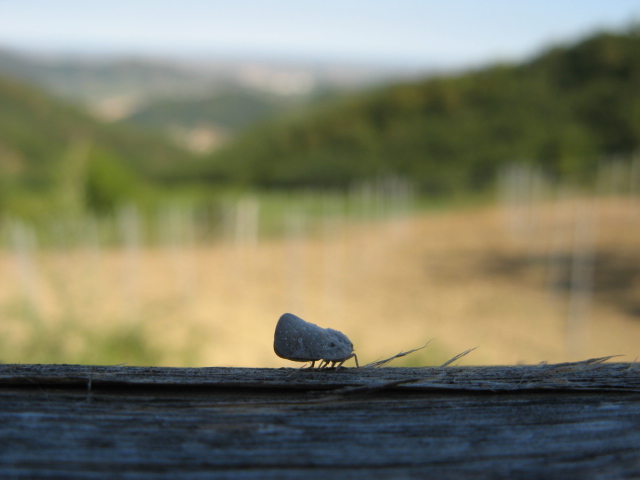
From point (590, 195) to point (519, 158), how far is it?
2.62m

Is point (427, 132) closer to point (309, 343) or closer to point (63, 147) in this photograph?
point (63, 147)

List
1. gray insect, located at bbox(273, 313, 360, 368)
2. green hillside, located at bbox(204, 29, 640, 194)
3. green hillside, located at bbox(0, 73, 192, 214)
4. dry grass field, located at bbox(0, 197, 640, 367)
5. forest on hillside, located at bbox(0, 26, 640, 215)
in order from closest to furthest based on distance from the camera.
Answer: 1. gray insect, located at bbox(273, 313, 360, 368)
2. dry grass field, located at bbox(0, 197, 640, 367)
3. green hillside, located at bbox(0, 73, 192, 214)
4. forest on hillside, located at bbox(0, 26, 640, 215)
5. green hillside, located at bbox(204, 29, 640, 194)

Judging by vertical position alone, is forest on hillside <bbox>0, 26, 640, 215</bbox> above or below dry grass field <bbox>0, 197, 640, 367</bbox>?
above

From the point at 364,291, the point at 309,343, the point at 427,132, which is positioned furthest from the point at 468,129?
the point at 309,343

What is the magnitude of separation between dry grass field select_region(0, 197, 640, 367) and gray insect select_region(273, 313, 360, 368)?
491cm

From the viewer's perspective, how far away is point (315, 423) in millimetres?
840

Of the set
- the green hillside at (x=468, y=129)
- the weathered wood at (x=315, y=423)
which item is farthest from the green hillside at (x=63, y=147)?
the weathered wood at (x=315, y=423)

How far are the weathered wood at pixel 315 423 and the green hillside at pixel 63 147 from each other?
39.0 feet

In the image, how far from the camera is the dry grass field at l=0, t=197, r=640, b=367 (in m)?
6.75

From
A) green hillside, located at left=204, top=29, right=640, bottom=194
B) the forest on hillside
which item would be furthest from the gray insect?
green hillside, located at left=204, top=29, right=640, bottom=194

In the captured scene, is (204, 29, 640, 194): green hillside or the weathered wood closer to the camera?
the weathered wood

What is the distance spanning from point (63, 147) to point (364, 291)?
279 inches

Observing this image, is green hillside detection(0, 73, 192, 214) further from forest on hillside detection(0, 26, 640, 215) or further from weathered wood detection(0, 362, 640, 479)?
weathered wood detection(0, 362, 640, 479)

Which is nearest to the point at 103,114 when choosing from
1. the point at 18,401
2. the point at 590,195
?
the point at 590,195
